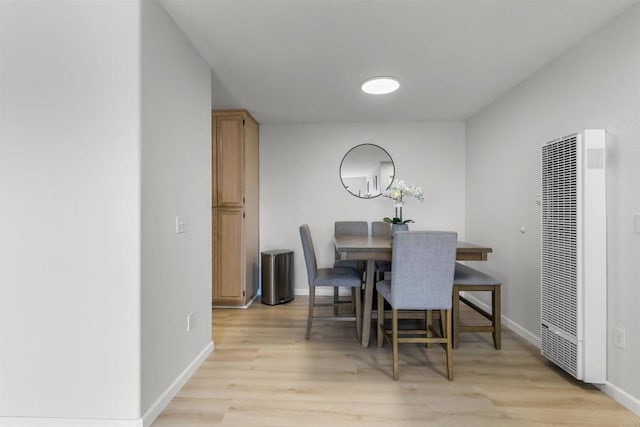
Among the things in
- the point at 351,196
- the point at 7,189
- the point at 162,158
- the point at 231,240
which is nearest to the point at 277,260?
the point at 231,240

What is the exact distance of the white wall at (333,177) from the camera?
4398mm

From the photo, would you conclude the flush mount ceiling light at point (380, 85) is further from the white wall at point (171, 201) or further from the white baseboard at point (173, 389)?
the white baseboard at point (173, 389)

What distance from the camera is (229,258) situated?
12.5 feet

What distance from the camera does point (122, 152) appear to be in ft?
5.43

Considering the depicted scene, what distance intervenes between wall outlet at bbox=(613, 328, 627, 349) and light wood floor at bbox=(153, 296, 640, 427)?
34 cm

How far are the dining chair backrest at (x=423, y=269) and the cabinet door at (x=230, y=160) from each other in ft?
7.35

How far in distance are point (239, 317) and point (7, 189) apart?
235 centimetres

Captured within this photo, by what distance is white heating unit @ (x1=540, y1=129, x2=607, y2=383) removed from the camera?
6.59 ft

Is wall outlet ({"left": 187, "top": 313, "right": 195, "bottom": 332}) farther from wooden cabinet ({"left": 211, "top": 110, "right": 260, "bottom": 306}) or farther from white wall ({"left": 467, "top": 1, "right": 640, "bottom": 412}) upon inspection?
white wall ({"left": 467, "top": 1, "right": 640, "bottom": 412})

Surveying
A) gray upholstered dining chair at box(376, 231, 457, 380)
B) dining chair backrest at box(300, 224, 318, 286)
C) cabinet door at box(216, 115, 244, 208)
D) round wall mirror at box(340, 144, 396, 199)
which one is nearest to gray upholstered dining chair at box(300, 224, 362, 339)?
dining chair backrest at box(300, 224, 318, 286)

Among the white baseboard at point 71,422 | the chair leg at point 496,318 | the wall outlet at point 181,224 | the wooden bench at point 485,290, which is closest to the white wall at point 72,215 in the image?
the white baseboard at point 71,422

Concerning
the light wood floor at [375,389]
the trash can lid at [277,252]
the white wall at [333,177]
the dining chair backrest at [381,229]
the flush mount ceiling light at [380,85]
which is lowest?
the light wood floor at [375,389]

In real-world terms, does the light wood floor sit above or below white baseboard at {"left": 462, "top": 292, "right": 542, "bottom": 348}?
below

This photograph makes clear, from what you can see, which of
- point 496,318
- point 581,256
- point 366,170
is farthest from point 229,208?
point 581,256
